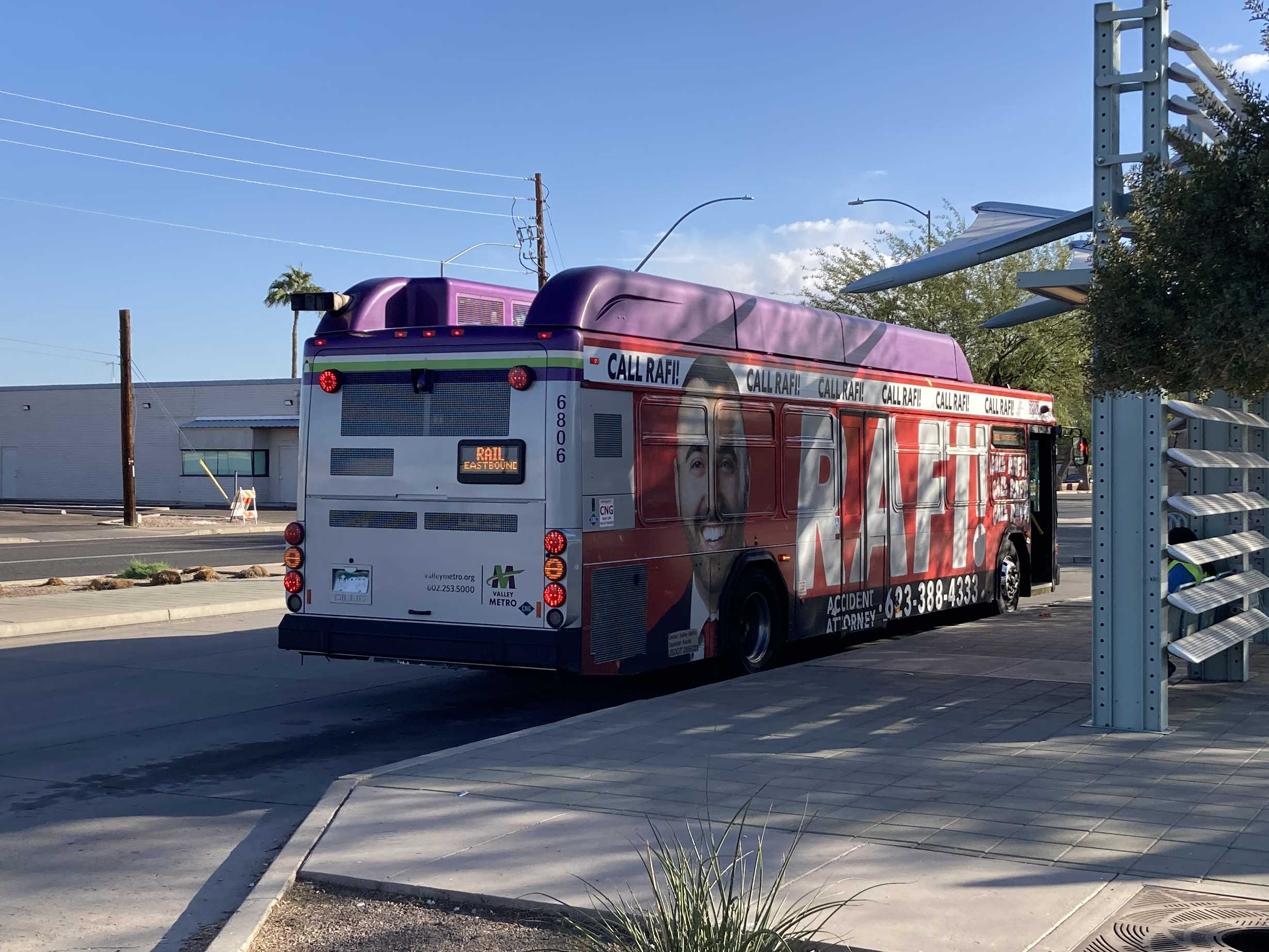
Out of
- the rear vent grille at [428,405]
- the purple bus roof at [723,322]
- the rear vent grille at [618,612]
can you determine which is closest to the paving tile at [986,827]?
the rear vent grille at [618,612]

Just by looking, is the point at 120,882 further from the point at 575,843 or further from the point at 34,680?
the point at 34,680

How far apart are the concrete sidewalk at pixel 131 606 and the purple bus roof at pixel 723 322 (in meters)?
9.53

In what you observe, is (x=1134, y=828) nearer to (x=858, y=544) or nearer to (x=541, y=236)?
(x=858, y=544)

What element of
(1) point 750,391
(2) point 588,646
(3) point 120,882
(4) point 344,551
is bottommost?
(3) point 120,882

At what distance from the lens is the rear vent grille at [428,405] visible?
10000 millimetres

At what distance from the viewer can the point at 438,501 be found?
1025 centimetres

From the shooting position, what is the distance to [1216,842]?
6387 mm

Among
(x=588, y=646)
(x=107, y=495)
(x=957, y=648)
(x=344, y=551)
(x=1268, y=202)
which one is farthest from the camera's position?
(x=107, y=495)

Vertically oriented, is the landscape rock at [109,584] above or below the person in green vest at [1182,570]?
below

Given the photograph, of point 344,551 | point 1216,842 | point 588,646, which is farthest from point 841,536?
point 1216,842

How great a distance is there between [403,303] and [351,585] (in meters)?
2.42

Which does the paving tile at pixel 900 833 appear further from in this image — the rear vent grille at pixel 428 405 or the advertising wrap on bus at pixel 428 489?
the rear vent grille at pixel 428 405

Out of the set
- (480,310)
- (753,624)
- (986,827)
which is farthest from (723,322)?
(986,827)

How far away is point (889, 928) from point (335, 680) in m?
8.79
